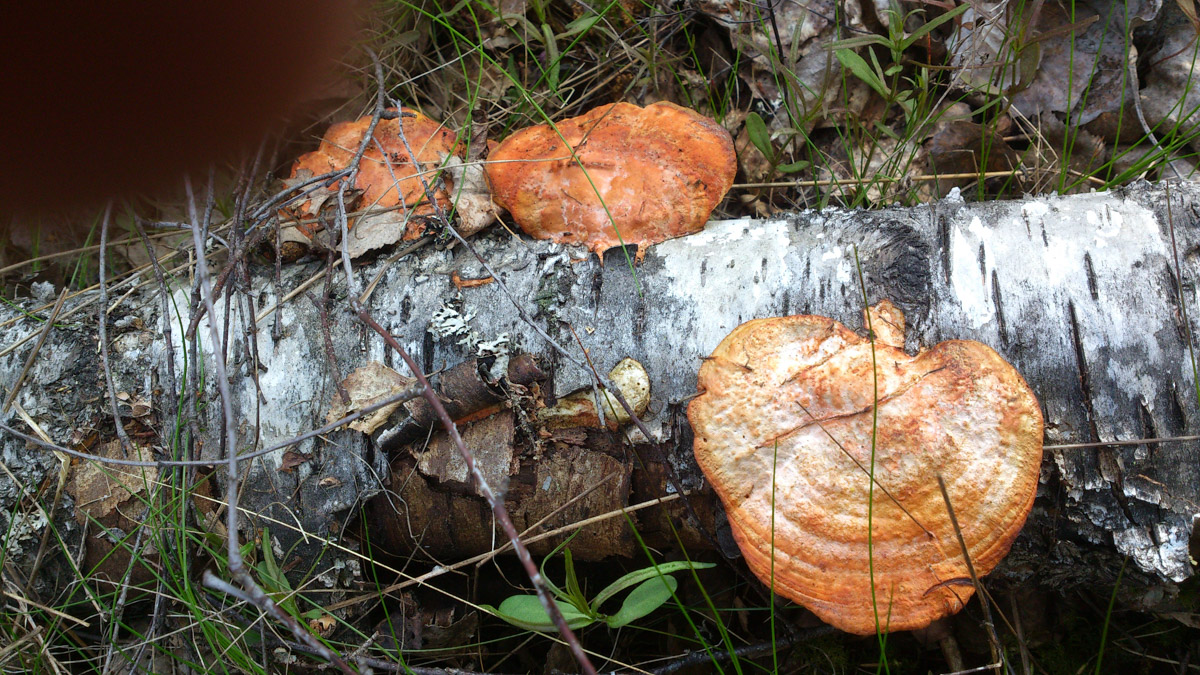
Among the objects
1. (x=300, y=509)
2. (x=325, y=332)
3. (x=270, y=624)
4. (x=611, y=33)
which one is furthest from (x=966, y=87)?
(x=270, y=624)

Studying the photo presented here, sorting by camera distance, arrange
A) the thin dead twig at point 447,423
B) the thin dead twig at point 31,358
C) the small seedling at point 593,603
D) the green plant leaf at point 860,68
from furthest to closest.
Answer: the green plant leaf at point 860,68, the thin dead twig at point 31,358, the small seedling at point 593,603, the thin dead twig at point 447,423

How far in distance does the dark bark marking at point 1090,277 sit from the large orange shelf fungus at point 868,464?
33 cm

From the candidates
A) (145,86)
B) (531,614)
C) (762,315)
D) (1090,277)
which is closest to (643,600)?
(531,614)

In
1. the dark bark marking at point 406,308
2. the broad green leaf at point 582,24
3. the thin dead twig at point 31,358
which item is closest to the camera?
the dark bark marking at point 406,308

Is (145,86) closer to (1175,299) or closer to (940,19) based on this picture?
(940,19)

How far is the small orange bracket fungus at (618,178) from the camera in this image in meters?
2.11

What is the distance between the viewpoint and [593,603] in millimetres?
1934

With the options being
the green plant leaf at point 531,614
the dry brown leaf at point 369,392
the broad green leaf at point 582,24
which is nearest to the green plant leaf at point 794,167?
the broad green leaf at point 582,24

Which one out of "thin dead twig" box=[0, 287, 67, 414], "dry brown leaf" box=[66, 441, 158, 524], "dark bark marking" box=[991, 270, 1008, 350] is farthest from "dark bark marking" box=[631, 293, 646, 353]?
"thin dead twig" box=[0, 287, 67, 414]

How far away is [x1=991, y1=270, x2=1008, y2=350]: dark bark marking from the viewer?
69.4 inches

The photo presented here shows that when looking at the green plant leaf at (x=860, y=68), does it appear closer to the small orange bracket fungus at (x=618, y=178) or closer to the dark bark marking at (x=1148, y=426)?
the small orange bracket fungus at (x=618, y=178)

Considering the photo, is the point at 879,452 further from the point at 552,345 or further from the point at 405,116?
the point at 405,116

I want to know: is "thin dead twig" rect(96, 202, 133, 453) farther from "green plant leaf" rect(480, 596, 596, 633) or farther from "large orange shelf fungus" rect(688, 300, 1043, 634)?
"large orange shelf fungus" rect(688, 300, 1043, 634)

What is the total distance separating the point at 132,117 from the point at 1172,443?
3.85 meters
